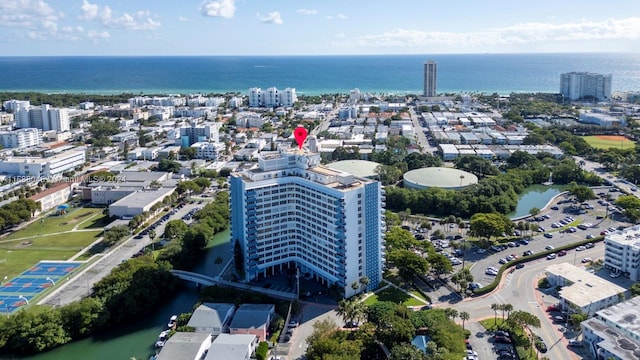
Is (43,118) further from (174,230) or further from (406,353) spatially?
(406,353)

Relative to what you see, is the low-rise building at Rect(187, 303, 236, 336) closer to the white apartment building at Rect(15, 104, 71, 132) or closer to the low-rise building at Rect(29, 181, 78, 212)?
the low-rise building at Rect(29, 181, 78, 212)

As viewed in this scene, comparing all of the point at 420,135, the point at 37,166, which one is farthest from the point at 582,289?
the point at 37,166

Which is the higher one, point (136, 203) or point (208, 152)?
point (208, 152)

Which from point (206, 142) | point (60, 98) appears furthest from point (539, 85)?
point (60, 98)

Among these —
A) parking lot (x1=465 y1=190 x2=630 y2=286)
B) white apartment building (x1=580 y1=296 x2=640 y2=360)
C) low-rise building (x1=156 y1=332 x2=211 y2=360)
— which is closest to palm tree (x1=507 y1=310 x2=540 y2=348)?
white apartment building (x1=580 y1=296 x2=640 y2=360)

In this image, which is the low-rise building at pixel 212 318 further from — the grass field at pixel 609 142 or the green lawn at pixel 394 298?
the grass field at pixel 609 142

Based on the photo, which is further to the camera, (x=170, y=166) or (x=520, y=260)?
(x=170, y=166)

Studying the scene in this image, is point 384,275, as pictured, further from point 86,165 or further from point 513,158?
point 86,165
